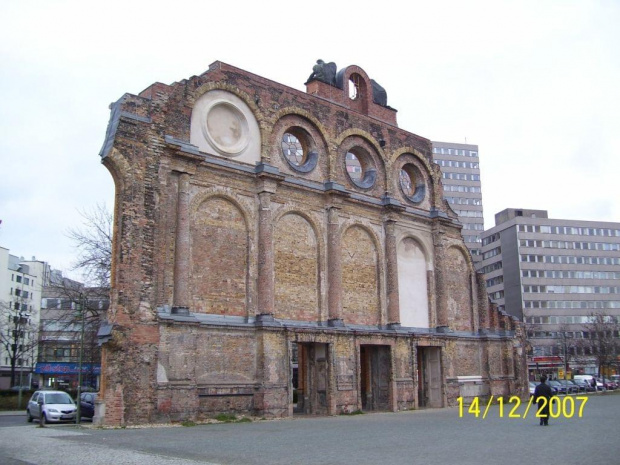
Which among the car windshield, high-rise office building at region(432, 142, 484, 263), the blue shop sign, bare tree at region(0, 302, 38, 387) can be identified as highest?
high-rise office building at region(432, 142, 484, 263)

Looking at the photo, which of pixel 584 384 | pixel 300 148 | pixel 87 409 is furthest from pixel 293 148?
pixel 584 384

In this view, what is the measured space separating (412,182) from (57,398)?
19.5 meters

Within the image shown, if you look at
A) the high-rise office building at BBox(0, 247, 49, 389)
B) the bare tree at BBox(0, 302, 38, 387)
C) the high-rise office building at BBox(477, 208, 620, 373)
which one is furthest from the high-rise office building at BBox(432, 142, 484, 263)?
the bare tree at BBox(0, 302, 38, 387)

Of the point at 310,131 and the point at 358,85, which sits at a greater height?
the point at 358,85

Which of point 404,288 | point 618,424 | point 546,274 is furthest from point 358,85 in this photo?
point 546,274

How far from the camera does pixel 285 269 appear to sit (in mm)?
25188

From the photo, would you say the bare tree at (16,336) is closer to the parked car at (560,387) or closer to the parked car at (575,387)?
the parked car at (560,387)

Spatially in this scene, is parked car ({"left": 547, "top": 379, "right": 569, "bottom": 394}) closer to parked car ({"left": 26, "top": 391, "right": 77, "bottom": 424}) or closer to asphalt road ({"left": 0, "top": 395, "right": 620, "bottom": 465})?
asphalt road ({"left": 0, "top": 395, "right": 620, "bottom": 465})

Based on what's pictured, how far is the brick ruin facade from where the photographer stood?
67.3 feet

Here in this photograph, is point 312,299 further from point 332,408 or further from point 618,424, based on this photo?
point 618,424

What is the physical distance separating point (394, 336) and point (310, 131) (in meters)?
9.66

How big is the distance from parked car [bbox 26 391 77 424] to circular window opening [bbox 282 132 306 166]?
13405mm

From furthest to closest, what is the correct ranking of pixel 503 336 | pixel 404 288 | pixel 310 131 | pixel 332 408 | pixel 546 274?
pixel 546 274 → pixel 503 336 → pixel 404 288 → pixel 310 131 → pixel 332 408

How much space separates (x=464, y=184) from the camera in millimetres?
95375
